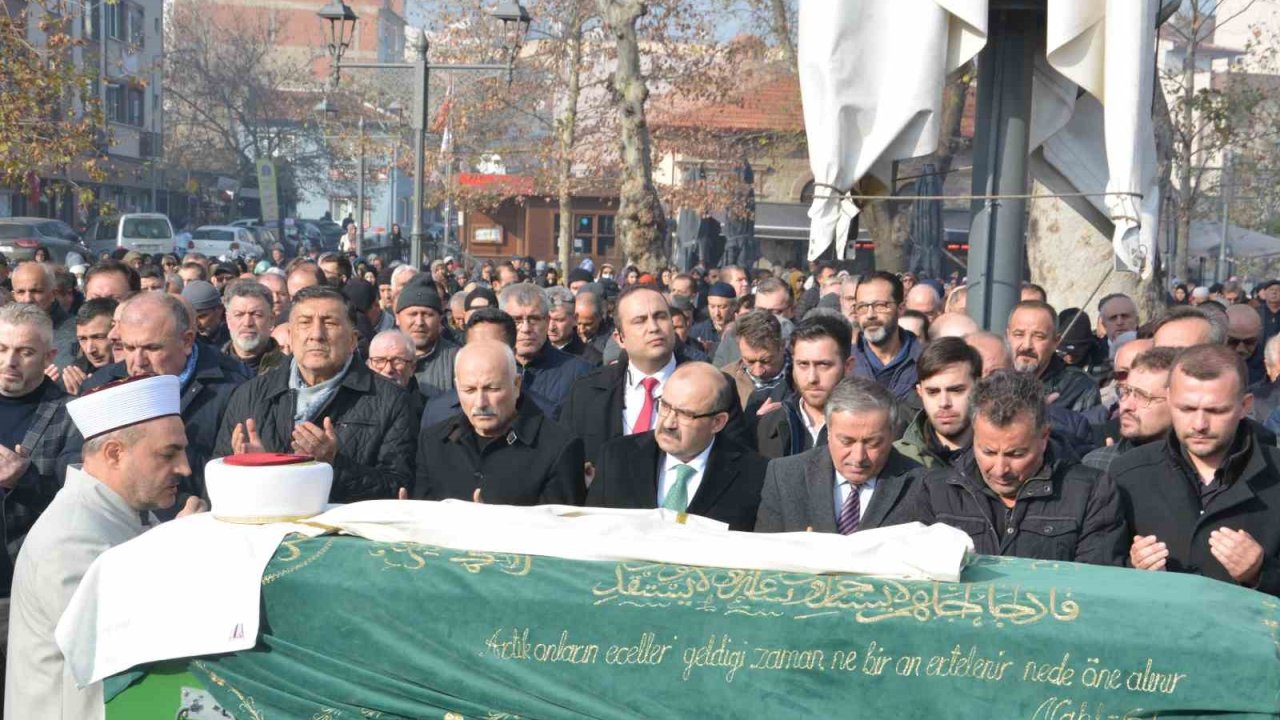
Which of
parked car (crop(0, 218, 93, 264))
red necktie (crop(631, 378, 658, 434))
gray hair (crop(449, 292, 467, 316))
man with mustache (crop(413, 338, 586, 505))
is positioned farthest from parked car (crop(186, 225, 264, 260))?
man with mustache (crop(413, 338, 586, 505))

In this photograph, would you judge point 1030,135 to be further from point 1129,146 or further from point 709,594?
point 709,594

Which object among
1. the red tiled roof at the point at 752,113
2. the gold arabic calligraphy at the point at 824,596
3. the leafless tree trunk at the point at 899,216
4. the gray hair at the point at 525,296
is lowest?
the gold arabic calligraphy at the point at 824,596

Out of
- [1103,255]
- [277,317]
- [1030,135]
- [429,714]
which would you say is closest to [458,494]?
[429,714]

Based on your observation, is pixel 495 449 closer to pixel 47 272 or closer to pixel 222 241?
pixel 47 272

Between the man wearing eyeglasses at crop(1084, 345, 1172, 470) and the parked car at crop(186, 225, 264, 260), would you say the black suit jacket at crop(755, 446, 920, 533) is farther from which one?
the parked car at crop(186, 225, 264, 260)

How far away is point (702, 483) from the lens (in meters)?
6.14

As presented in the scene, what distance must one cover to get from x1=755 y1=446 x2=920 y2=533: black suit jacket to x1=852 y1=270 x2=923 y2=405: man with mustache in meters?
2.76

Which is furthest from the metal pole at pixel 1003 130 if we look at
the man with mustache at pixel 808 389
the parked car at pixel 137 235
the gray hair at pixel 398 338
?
the parked car at pixel 137 235

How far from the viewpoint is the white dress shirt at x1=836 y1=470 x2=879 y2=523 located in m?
5.82

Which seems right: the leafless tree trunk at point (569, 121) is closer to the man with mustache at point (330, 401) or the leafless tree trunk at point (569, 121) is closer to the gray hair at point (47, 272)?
the gray hair at point (47, 272)

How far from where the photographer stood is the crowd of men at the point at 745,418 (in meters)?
5.32

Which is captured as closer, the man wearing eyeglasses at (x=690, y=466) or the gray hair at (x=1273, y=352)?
the man wearing eyeglasses at (x=690, y=466)

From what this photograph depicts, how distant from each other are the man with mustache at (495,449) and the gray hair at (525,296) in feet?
8.78

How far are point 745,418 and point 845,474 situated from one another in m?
1.69
